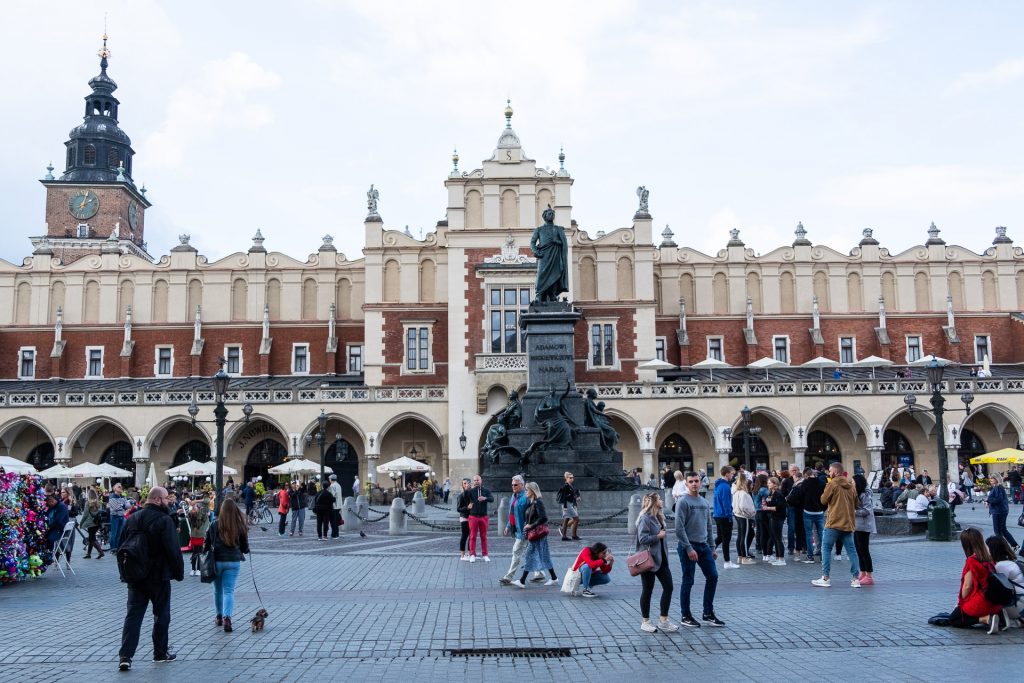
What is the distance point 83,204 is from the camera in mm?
71875

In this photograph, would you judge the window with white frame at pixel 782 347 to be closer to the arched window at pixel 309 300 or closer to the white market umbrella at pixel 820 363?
the white market umbrella at pixel 820 363

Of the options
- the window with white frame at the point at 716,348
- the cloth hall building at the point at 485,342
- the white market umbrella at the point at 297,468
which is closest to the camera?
the white market umbrella at the point at 297,468

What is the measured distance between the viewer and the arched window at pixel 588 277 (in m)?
47.6

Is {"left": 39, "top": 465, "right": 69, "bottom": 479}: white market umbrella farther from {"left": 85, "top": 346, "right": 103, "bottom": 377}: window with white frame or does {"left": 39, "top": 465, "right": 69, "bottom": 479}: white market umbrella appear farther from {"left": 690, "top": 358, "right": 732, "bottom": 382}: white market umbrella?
{"left": 690, "top": 358, "right": 732, "bottom": 382}: white market umbrella

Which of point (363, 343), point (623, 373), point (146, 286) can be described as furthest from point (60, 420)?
point (623, 373)

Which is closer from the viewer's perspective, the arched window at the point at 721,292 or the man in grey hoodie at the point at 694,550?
the man in grey hoodie at the point at 694,550

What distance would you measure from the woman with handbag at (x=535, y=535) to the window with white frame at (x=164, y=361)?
41.0 meters

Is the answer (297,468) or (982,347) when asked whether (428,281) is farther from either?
(982,347)

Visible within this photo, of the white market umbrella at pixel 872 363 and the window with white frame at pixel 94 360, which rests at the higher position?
the window with white frame at pixel 94 360

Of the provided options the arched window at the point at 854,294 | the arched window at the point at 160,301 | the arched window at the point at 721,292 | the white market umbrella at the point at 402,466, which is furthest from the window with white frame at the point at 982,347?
the arched window at the point at 160,301

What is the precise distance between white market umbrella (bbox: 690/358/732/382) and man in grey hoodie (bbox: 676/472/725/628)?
35879mm

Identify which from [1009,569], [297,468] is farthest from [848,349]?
[1009,569]

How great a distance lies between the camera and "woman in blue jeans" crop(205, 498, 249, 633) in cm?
1029

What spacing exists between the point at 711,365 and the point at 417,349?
1449cm
